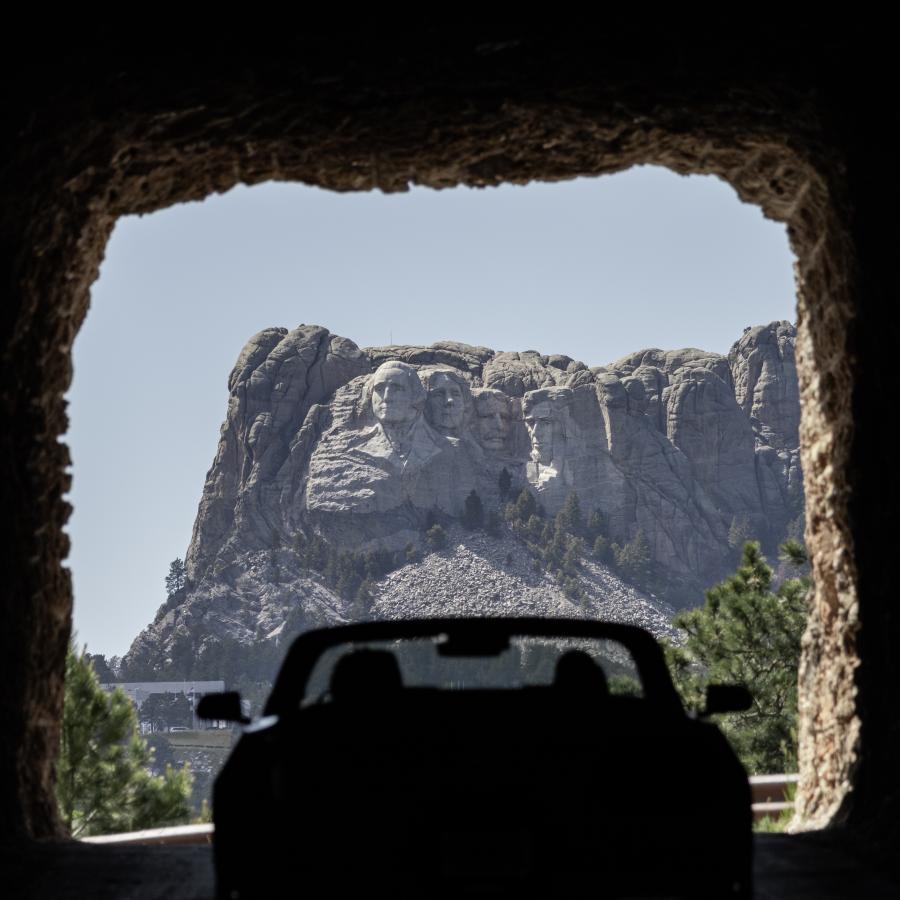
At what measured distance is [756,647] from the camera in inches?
719

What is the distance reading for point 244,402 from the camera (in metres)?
161

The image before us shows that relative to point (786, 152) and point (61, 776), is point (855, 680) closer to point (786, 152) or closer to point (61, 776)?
point (786, 152)

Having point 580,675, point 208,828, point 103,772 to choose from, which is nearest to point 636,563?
point 103,772

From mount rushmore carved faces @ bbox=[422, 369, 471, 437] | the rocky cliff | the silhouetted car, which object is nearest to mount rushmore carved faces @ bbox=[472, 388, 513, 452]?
the rocky cliff

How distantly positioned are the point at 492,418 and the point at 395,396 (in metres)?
14.2

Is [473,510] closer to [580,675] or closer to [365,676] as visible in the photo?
[580,675]

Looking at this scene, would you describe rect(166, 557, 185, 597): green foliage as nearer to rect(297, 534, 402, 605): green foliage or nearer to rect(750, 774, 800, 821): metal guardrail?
rect(297, 534, 402, 605): green foliage

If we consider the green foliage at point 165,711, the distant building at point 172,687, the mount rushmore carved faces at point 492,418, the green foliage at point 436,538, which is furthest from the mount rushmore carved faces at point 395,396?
the green foliage at point 165,711

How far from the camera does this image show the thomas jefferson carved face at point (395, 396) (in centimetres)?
15725

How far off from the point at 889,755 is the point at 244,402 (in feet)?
514

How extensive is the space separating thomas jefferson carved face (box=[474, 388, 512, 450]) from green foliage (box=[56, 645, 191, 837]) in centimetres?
15030

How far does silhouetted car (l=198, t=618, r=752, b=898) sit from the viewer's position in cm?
310

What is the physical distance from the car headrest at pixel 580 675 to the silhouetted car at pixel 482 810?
55 cm

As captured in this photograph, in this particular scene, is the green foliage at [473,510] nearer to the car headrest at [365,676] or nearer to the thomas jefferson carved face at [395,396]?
the thomas jefferson carved face at [395,396]
